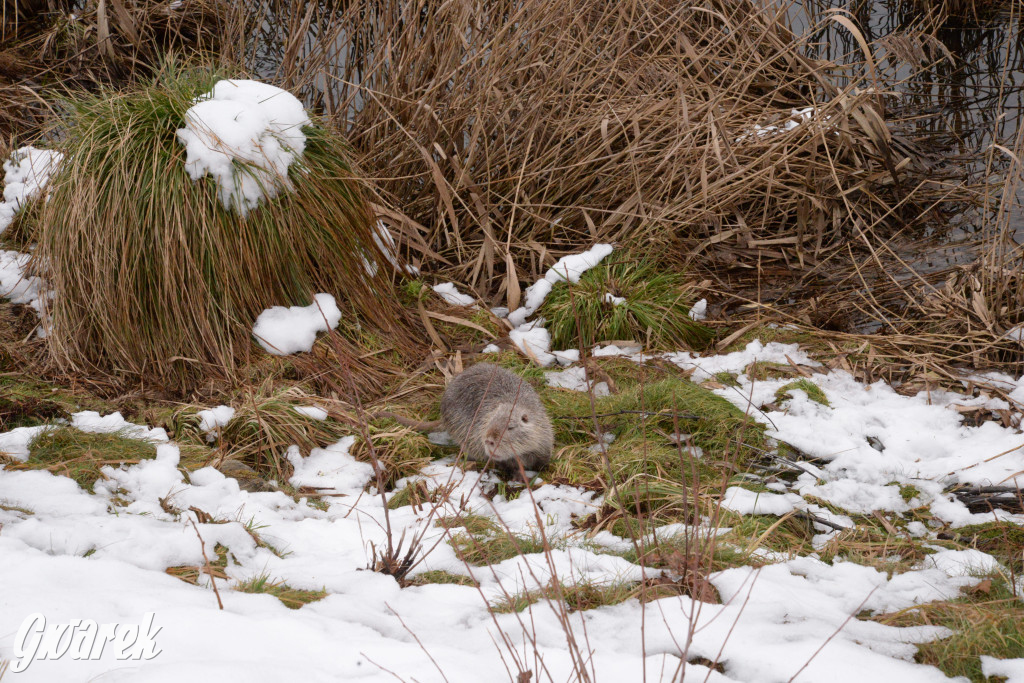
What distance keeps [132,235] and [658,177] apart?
10.9ft

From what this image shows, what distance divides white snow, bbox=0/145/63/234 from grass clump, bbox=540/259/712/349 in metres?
3.31

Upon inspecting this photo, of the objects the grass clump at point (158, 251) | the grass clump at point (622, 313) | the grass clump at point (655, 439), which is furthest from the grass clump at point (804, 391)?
the grass clump at point (158, 251)

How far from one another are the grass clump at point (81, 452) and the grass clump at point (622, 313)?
2.40 metres

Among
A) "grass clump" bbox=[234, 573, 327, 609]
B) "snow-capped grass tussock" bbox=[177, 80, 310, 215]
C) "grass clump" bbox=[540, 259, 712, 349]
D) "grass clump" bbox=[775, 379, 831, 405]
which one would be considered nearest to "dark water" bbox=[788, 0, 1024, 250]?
"grass clump" bbox=[540, 259, 712, 349]

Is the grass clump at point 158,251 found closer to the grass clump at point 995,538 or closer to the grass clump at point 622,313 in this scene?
the grass clump at point 622,313

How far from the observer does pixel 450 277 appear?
5.30 meters

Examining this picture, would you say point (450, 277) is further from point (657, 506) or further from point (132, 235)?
point (657, 506)

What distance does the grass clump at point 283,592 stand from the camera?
7.11 ft

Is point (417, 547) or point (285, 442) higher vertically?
point (417, 547)

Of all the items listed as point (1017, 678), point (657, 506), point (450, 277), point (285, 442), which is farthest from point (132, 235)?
point (1017, 678)

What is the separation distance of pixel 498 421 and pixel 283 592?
4.35 feet

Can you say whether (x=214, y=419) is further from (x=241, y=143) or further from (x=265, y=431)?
(x=241, y=143)

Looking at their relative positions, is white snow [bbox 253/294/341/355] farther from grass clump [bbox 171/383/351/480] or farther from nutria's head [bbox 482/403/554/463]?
nutria's head [bbox 482/403/554/463]

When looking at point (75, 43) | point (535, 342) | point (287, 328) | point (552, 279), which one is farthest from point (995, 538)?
point (75, 43)
